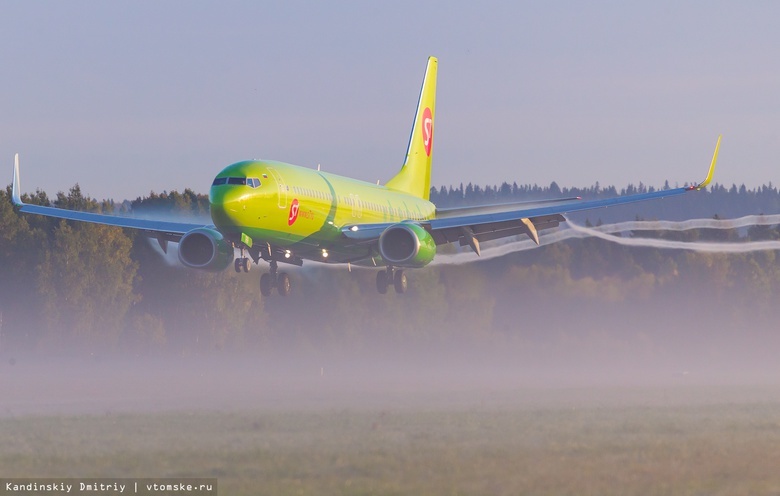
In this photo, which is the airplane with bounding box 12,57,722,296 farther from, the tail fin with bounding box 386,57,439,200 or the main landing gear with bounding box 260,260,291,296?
the tail fin with bounding box 386,57,439,200

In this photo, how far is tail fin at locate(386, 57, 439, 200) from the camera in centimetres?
5772

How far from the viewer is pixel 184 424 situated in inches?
1395

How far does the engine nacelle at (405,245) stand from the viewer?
147ft

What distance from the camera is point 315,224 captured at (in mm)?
43531

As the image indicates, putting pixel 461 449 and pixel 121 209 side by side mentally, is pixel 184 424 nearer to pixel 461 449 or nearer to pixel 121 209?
pixel 461 449

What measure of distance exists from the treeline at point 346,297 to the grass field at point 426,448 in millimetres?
24735

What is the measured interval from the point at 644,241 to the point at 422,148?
534 inches

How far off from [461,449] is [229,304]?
170ft

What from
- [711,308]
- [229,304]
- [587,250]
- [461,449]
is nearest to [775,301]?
[711,308]

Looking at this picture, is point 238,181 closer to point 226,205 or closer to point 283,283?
point 226,205

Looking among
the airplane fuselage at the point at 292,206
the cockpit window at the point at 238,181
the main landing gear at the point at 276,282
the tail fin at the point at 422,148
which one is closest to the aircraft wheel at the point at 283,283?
the main landing gear at the point at 276,282

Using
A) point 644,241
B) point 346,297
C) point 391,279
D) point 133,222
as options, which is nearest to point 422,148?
point 346,297

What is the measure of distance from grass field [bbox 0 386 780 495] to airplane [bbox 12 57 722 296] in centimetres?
576

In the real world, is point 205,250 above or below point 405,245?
above
